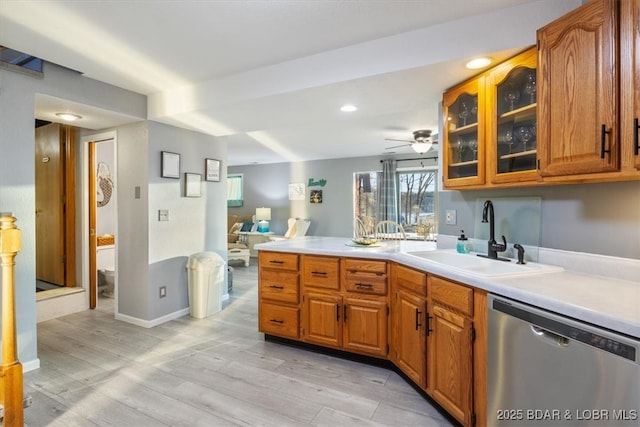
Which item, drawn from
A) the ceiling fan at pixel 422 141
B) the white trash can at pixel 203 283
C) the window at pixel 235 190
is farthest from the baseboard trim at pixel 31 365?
the window at pixel 235 190

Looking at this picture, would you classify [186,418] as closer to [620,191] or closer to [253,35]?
[253,35]

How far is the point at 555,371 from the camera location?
1.25 metres

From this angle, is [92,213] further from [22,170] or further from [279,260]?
[279,260]

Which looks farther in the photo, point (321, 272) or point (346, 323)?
point (321, 272)

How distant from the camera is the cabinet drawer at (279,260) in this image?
2760mm

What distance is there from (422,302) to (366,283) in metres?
0.52

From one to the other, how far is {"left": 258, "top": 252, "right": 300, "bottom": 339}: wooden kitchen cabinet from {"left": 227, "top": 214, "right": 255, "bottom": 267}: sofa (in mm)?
3605

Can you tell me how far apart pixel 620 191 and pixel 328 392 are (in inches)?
78.9

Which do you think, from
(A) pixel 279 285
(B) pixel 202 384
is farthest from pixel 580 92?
(B) pixel 202 384

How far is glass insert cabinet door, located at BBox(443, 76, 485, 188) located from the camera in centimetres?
214

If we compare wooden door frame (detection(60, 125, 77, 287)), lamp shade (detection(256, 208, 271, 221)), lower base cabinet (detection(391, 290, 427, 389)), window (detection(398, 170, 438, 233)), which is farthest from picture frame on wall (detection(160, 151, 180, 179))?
window (detection(398, 170, 438, 233))

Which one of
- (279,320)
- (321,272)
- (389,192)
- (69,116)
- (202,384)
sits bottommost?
(202,384)

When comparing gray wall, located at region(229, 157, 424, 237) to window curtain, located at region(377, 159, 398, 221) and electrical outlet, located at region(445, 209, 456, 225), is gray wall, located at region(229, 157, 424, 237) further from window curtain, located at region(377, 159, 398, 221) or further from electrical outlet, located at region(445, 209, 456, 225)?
electrical outlet, located at region(445, 209, 456, 225)

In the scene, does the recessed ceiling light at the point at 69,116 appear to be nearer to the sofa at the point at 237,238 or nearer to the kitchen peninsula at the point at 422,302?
the kitchen peninsula at the point at 422,302
